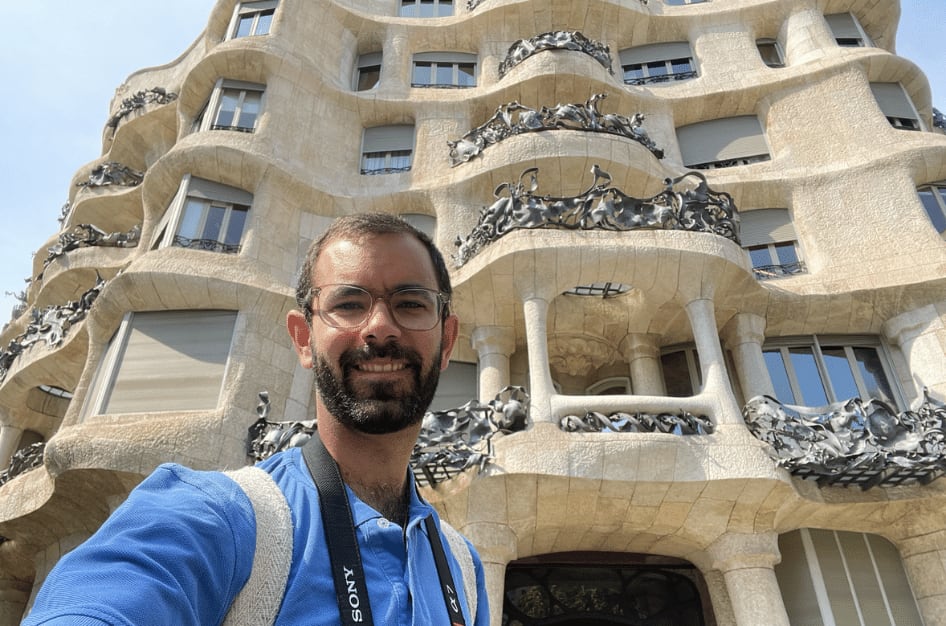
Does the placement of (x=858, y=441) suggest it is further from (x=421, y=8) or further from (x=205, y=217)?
(x=421, y=8)

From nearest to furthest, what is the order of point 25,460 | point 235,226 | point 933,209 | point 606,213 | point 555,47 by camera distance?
point 606,213, point 25,460, point 235,226, point 933,209, point 555,47

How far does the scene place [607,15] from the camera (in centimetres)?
1541

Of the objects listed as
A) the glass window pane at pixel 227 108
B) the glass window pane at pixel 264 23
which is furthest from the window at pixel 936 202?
the glass window pane at pixel 264 23

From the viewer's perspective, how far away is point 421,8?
55.3 ft

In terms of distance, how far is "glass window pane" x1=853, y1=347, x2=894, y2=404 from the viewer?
33.3ft

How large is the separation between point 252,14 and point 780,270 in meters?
13.2

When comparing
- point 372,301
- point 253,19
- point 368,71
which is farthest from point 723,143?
point 372,301

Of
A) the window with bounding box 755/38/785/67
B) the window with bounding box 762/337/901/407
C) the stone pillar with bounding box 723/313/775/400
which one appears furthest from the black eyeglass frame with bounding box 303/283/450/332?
the window with bounding box 755/38/785/67

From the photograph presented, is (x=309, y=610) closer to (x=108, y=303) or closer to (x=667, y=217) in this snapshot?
(x=667, y=217)

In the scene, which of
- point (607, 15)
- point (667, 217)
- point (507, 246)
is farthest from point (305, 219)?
point (607, 15)

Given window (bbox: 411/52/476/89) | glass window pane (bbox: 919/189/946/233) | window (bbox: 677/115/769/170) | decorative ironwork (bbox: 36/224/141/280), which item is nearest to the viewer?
glass window pane (bbox: 919/189/946/233)

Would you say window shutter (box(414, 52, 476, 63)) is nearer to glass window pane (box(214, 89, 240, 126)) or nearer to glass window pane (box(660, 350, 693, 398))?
glass window pane (box(214, 89, 240, 126))

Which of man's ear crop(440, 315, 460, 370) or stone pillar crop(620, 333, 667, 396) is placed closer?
man's ear crop(440, 315, 460, 370)

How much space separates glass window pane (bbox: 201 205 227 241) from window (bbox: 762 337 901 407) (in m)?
10.1
